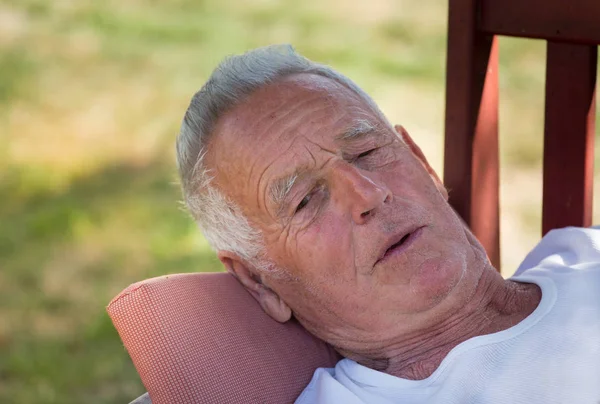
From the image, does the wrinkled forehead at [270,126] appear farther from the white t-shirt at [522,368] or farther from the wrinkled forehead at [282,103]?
the white t-shirt at [522,368]

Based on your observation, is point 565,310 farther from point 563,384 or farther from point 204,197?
point 204,197

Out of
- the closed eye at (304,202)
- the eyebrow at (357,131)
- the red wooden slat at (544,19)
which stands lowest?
the closed eye at (304,202)

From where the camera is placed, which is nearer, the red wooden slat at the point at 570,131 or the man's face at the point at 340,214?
the man's face at the point at 340,214

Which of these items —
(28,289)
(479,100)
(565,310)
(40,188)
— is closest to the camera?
(565,310)

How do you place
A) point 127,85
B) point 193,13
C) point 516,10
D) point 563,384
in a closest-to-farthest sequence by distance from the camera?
1. point 563,384
2. point 516,10
3. point 127,85
4. point 193,13

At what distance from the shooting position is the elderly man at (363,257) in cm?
210

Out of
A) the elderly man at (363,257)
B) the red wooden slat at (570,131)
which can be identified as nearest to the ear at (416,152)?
the elderly man at (363,257)

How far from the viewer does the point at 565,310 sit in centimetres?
216

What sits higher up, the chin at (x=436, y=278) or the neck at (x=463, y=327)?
the chin at (x=436, y=278)

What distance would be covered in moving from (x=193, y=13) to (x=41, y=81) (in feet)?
5.58

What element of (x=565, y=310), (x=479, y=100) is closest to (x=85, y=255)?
(x=479, y=100)

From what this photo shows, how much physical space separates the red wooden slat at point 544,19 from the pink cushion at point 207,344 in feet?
3.49

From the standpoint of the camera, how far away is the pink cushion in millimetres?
2107

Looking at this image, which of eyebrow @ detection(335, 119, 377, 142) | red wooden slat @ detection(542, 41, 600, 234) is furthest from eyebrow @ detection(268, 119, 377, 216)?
red wooden slat @ detection(542, 41, 600, 234)
